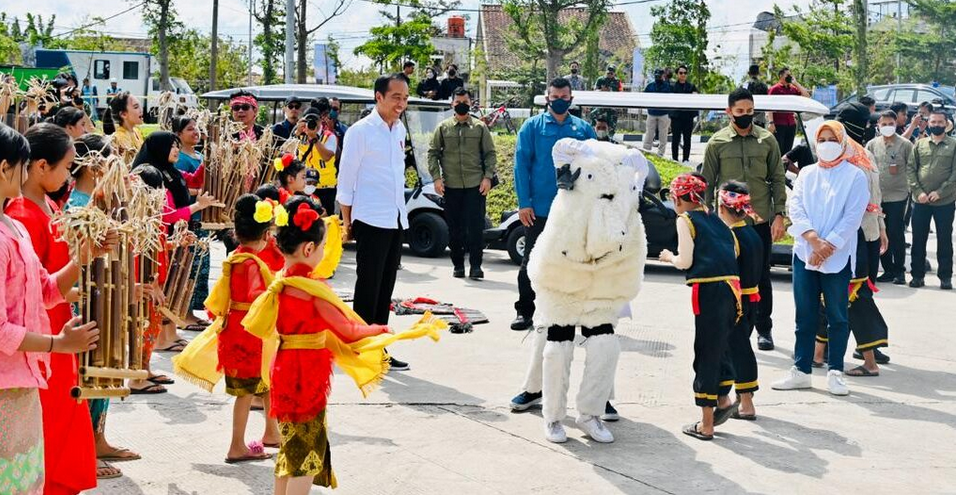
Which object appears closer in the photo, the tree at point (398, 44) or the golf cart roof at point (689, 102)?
the golf cart roof at point (689, 102)

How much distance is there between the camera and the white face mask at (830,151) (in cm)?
805

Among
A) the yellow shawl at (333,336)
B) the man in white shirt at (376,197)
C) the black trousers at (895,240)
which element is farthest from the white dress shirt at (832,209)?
the black trousers at (895,240)

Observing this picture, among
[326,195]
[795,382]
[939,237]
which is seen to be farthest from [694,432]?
[939,237]

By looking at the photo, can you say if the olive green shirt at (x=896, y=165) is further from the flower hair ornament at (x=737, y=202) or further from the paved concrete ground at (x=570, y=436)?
the flower hair ornament at (x=737, y=202)

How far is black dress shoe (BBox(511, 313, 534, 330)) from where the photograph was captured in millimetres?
9758

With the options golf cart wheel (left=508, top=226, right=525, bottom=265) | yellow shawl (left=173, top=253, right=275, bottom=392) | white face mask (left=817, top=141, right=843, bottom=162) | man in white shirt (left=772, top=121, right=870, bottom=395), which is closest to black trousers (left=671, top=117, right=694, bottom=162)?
golf cart wheel (left=508, top=226, right=525, bottom=265)

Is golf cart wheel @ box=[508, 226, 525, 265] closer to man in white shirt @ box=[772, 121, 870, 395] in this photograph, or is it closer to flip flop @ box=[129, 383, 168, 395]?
man in white shirt @ box=[772, 121, 870, 395]

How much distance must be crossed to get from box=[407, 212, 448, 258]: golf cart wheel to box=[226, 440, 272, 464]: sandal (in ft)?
26.6

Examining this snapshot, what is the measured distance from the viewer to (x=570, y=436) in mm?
6699

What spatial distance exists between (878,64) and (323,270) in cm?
5178

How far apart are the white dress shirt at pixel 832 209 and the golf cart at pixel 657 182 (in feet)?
12.7

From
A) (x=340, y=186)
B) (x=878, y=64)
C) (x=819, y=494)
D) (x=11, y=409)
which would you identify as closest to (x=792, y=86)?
(x=340, y=186)

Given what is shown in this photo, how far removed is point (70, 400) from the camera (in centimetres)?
467

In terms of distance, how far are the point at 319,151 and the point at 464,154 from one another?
161 cm
